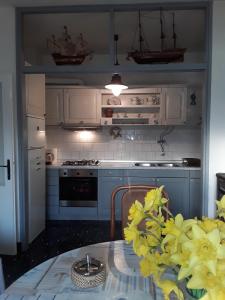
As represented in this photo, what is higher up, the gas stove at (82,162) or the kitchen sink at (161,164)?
the gas stove at (82,162)

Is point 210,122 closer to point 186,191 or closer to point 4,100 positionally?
point 186,191

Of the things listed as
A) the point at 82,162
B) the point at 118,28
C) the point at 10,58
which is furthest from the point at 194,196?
the point at 10,58

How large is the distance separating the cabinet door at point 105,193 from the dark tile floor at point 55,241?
0.52ft

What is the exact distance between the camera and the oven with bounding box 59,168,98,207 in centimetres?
440

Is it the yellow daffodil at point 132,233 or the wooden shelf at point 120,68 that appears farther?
the wooden shelf at point 120,68

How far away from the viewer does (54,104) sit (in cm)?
470

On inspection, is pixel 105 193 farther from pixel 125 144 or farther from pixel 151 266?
pixel 151 266

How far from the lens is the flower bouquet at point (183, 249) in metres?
0.58

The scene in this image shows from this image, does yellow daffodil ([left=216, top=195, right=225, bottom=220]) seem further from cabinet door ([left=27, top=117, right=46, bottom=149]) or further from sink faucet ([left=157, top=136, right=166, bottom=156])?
sink faucet ([left=157, top=136, right=166, bottom=156])

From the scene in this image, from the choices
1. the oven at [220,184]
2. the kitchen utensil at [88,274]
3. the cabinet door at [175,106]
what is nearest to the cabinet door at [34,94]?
the cabinet door at [175,106]

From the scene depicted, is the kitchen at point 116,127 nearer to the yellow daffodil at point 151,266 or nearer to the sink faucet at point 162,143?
the sink faucet at point 162,143

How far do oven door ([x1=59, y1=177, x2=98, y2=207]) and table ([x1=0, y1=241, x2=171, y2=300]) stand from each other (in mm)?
2965

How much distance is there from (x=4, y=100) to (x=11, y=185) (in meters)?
0.93

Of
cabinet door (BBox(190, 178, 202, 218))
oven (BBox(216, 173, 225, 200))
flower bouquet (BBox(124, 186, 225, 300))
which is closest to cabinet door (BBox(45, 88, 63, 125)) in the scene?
cabinet door (BBox(190, 178, 202, 218))
